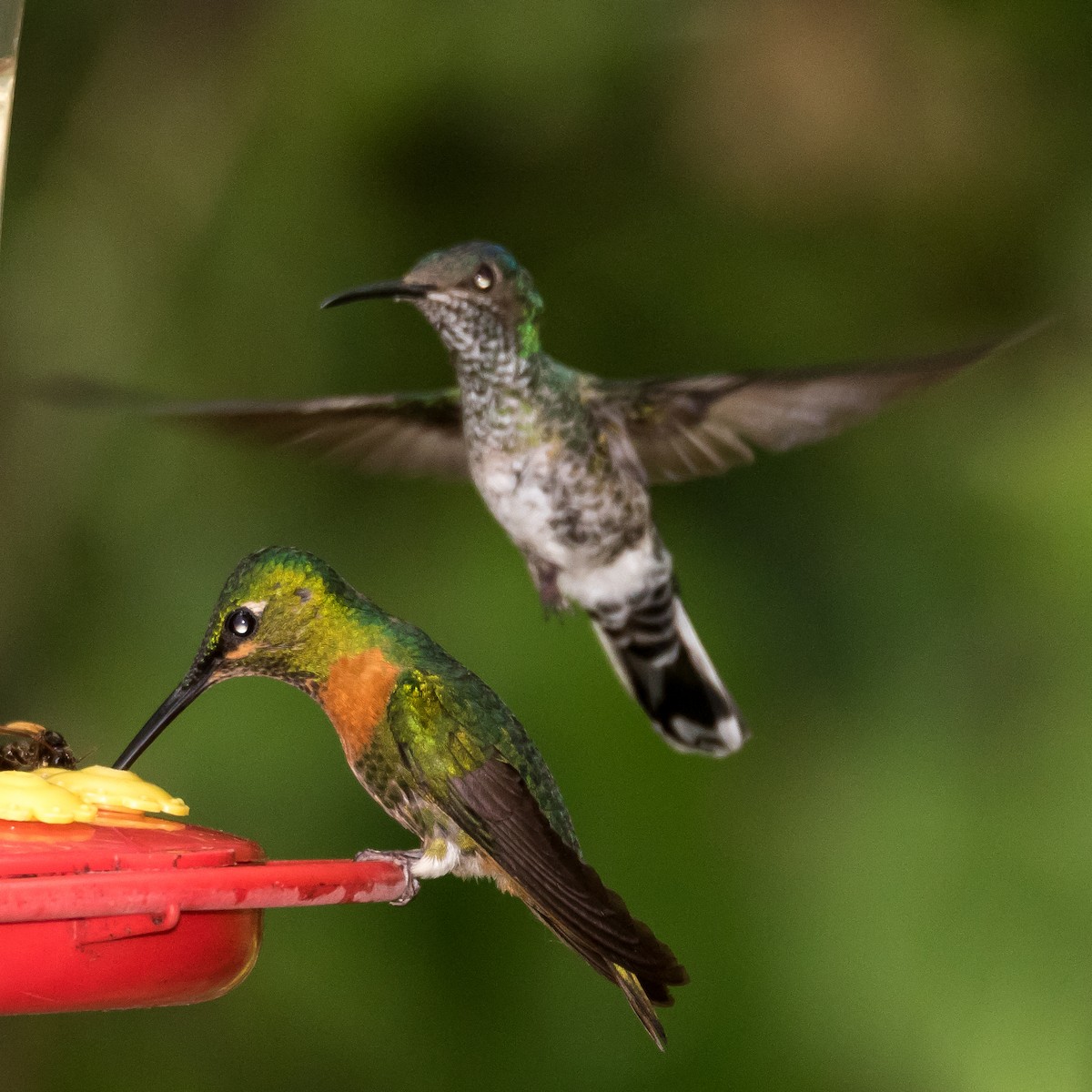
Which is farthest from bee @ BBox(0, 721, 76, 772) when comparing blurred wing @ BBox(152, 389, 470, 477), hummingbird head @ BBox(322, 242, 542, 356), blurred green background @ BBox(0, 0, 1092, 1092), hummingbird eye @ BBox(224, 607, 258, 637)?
blurred green background @ BBox(0, 0, 1092, 1092)

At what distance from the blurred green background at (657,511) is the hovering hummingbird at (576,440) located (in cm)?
90

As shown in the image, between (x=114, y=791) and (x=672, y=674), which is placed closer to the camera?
(x=114, y=791)

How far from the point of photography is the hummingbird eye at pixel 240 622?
6.58 ft

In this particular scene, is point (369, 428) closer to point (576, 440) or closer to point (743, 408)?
point (576, 440)

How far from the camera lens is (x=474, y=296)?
2.97 m

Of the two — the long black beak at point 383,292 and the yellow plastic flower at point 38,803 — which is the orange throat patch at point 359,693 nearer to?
the yellow plastic flower at point 38,803

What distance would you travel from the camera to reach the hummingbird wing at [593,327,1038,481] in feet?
8.46

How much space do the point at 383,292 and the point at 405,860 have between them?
0.98m

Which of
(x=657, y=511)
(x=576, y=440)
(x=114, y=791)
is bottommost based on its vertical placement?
(x=657, y=511)

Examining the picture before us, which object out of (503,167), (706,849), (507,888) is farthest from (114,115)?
(507,888)

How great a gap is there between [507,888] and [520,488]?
116cm

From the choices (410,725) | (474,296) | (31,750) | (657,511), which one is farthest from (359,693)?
(657,511)

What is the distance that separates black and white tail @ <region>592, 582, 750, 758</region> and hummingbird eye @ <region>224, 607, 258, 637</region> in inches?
A: 53.9

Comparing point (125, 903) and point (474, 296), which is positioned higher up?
point (474, 296)
